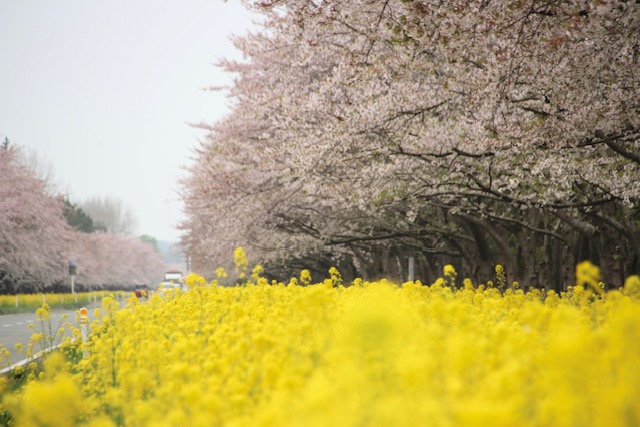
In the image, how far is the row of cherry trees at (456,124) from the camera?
7473 millimetres

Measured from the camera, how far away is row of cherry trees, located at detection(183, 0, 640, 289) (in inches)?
294

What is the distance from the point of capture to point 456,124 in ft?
34.5

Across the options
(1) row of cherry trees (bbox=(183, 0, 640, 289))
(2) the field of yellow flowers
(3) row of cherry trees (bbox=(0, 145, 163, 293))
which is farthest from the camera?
(3) row of cherry trees (bbox=(0, 145, 163, 293))

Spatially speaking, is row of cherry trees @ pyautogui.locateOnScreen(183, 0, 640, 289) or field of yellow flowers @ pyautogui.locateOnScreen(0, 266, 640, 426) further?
row of cherry trees @ pyautogui.locateOnScreen(183, 0, 640, 289)

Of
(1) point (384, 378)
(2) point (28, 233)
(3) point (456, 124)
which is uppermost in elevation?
(2) point (28, 233)

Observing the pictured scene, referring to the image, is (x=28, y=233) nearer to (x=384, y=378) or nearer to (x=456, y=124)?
(x=456, y=124)

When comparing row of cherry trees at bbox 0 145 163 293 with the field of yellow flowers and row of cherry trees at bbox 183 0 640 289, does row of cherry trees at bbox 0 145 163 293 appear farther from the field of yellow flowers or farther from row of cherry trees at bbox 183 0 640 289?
the field of yellow flowers

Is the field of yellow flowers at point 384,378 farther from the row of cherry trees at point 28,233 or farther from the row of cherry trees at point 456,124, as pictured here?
the row of cherry trees at point 28,233

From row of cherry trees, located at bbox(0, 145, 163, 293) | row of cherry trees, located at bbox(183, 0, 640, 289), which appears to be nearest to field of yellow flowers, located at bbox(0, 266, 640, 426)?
row of cherry trees, located at bbox(183, 0, 640, 289)

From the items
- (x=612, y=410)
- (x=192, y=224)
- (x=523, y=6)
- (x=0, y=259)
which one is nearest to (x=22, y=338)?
(x=523, y=6)

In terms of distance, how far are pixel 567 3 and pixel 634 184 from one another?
11.2 feet

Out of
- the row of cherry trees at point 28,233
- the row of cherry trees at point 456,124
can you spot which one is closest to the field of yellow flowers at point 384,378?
the row of cherry trees at point 456,124

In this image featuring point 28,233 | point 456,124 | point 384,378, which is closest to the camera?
point 384,378

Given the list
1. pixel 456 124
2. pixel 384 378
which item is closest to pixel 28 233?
pixel 456 124
